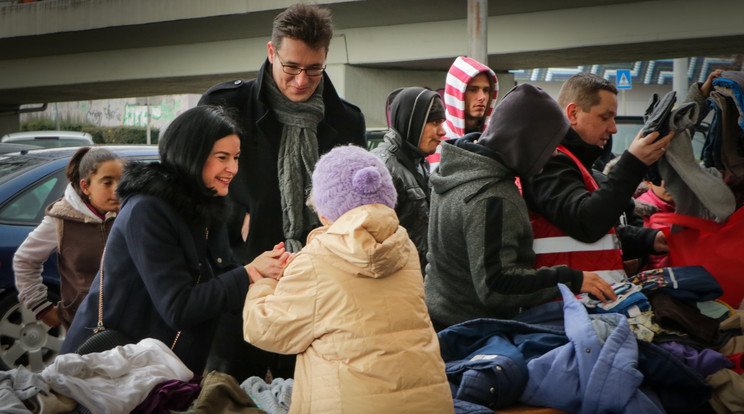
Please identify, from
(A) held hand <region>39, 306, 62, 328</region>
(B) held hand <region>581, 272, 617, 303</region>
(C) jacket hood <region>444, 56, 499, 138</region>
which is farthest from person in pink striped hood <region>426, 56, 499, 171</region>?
(A) held hand <region>39, 306, 62, 328</region>

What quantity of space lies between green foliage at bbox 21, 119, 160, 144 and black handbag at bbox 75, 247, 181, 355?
144ft

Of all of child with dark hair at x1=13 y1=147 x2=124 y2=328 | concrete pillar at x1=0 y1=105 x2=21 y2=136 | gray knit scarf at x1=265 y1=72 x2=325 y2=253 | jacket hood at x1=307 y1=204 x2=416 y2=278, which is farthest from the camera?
concrete pillar at x1=0 y1=105 x2=21 y2=136

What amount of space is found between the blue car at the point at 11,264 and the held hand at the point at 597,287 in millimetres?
4009

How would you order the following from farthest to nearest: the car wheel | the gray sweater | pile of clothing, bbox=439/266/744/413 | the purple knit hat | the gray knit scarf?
the car wheel, the gray knit scarf, the gray sweater, pile of clothing, bbox=439/266/744/413, the purple knit hat

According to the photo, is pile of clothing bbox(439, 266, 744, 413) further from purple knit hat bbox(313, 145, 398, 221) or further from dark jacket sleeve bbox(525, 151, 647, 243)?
purple knit hat bbox(313, 145, 398, 221)

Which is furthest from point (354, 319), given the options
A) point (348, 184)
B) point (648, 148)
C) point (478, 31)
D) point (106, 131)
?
point (106, 131)

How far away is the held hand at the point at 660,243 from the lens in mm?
4227

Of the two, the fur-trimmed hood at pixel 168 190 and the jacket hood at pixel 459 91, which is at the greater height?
the jacket hood at pixel 459 91

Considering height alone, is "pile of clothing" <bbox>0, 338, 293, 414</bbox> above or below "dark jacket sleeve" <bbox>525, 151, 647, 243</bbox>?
below

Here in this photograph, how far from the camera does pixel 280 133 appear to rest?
400 cm

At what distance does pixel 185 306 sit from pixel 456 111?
11.2 ft

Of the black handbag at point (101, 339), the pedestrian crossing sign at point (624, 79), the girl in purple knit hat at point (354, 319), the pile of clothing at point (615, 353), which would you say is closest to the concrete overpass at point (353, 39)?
the pedestrian crossing sign at point (624, 79)

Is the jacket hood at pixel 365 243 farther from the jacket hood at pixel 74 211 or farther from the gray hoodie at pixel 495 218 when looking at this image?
the jacket hood at pixel 74 211

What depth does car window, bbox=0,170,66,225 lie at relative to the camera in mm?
6273
